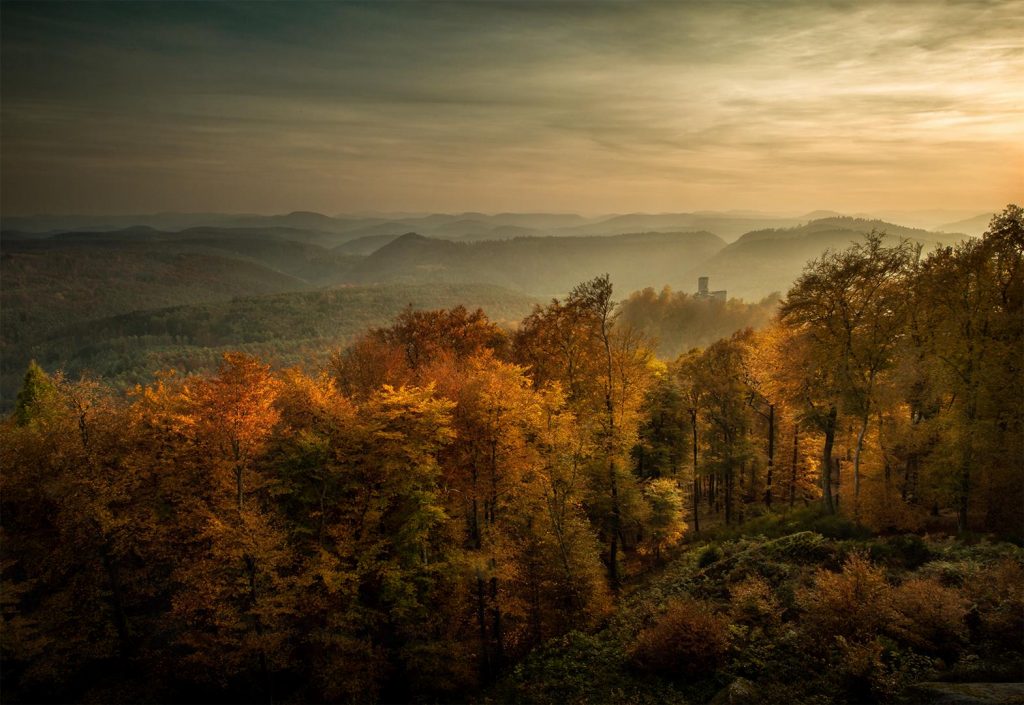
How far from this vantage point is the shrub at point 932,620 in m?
12.9

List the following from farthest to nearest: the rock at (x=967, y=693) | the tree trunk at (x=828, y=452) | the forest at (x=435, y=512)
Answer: the tree trunk at (x=828, y=452) → the forest at (x=435, y=512) → the rock at (x=967, y=693)

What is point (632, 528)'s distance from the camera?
1240 inches

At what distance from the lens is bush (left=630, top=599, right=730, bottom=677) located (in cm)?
1527

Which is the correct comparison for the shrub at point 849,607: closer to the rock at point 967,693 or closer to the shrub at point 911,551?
the rock at point 967,693

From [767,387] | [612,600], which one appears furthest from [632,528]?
[767,387]

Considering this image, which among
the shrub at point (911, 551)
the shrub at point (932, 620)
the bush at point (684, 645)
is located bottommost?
Result: the bush at point (684, 645)

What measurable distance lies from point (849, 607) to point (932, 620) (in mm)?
1850

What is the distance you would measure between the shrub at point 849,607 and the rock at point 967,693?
210 centimetres

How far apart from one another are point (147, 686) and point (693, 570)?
1012 inches

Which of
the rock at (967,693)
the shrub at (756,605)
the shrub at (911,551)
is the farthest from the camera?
the shrub at (911,551)

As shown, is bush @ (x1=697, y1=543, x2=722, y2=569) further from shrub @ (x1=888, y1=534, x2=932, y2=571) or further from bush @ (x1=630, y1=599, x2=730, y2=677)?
bush @ (x1=630, y1=599, x2=730, y2=677)

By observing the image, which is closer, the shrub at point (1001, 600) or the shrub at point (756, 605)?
the shrub at point (1001, 600)

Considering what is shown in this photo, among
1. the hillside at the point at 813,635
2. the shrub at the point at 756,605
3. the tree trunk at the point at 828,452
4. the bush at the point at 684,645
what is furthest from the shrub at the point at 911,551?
the bush at the point at 684,645

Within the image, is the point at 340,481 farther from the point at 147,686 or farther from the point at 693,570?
the point at 693,570
